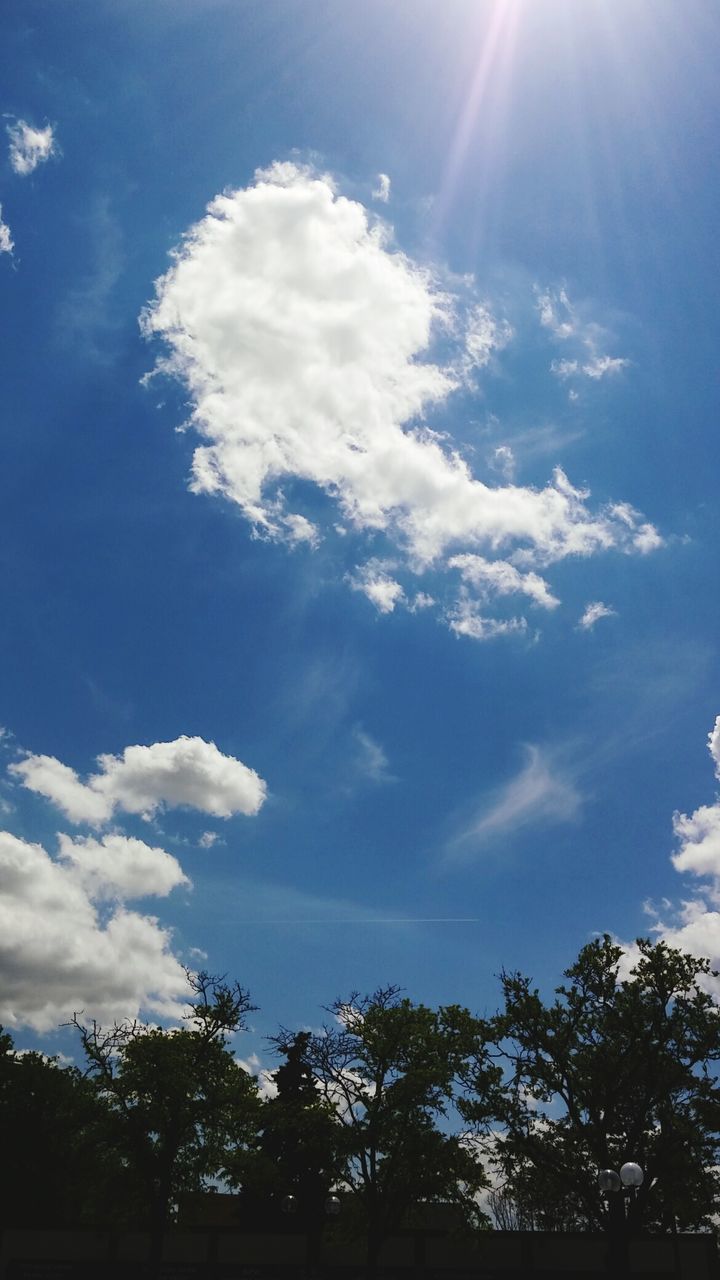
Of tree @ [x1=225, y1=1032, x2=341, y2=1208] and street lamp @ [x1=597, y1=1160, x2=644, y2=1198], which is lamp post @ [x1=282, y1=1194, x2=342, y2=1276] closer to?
tree @ [x1=225, y1=1032, x2=341, y2=1208]

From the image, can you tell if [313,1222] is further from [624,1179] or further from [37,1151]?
[624,1179]

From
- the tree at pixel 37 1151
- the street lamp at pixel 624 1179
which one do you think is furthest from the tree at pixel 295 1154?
the street lamp at pixel 624 1179

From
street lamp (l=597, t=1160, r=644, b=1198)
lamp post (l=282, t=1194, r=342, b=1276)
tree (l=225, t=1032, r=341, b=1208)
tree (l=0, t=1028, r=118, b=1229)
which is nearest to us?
street lamp (l=597, t=1160, r=644, b=1198)

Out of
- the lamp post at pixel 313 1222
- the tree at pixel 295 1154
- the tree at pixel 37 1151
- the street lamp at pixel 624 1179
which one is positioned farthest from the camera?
the tree at pixel 37 1151

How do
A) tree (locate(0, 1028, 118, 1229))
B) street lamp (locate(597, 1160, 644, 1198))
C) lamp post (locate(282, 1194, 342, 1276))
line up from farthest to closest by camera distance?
tree (locate(0, 1028, 118, 1229)) < lamp post (locate(282, 1194, 342, 1276)) < street lamp (locate(597, 1160, 644, 1198))

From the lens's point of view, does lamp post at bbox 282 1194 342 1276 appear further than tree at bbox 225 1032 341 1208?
No

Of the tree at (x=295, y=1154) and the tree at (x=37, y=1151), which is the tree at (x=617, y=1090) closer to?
the tree at (x=295, y=1154)

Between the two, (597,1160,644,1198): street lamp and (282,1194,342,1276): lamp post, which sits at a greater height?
(597,1160,644,1198): street lamp

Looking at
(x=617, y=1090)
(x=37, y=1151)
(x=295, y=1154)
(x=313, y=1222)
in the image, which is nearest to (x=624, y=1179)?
(x=617, y=1090)

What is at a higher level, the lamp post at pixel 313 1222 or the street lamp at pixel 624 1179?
the street lamp at pixel 624 1179

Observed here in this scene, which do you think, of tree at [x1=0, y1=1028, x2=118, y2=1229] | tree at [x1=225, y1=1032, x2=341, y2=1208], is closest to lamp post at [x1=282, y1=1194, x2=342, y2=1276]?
tree at [x1=225, y1=1032, x2=341, y2=1208]

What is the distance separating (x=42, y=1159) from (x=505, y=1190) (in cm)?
3520

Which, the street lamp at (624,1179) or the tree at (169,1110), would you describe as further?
the tree at (169,1110)

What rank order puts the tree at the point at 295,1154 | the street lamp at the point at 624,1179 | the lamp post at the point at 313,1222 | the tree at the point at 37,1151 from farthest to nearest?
1. the tree at the point at 37,1151
2. the tree at the point at 295,1154
3. the lamp post at the point at 313,1222
4. the street lamp at the point at 624,1179
